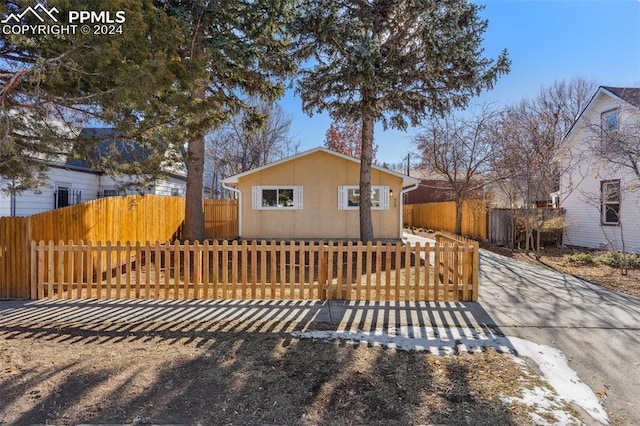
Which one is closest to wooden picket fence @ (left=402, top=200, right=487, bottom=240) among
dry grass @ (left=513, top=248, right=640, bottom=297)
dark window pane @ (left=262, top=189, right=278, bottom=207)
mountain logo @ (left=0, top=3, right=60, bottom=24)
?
dry grass @ (left=513, top=248, right=640, bottom=297)

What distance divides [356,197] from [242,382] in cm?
1096

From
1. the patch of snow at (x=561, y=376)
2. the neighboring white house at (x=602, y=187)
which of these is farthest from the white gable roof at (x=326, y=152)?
the patch of snow at (x=561, y=376)

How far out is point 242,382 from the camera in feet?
10.7

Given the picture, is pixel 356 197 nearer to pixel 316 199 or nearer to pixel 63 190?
pixel 316 199

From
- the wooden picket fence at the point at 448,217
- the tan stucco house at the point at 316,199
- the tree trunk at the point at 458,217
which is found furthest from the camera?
the tree trunk at the point at 458,217

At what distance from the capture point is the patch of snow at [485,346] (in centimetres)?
317

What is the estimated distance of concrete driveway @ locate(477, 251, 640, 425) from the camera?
3.37m

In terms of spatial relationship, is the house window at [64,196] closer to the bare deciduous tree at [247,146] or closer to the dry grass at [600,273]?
the bare deciduous tree at [247,146]

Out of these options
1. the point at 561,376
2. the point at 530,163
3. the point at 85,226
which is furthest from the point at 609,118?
the point at 85,226

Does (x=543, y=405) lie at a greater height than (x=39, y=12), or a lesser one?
lesser

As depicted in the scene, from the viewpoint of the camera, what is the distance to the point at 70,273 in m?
5.58

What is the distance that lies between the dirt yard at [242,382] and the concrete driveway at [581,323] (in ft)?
2.24

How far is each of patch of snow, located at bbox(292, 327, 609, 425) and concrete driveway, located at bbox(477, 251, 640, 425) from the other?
0.14 meters

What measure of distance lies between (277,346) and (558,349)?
3.39 meters
